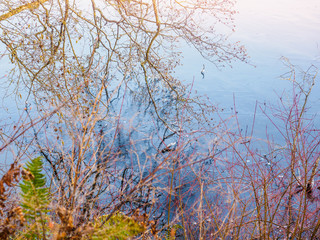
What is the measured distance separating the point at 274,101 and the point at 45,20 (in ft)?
32.8

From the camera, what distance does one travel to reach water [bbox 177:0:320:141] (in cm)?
1415

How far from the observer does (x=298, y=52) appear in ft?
65.7

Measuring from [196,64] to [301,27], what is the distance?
618 inches

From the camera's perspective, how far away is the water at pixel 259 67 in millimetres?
14148

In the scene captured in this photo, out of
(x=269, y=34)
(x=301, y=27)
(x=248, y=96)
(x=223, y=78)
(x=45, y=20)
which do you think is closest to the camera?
(x=45, y=20)

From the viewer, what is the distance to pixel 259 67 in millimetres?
17859

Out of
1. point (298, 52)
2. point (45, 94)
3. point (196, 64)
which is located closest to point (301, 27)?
point (298, 52)

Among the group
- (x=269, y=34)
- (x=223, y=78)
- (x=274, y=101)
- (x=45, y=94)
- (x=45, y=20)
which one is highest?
(x=269, y=34)

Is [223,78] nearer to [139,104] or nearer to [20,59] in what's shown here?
[139,104]

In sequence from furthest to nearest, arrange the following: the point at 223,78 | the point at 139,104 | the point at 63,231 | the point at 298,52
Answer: the point at 298,52 < the point at 223,78 < the point at 139,104 < the point at 63,231

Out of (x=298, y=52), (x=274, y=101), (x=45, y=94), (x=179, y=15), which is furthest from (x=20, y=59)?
(x=298, y=52)

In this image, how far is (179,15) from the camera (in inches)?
Answer: 278

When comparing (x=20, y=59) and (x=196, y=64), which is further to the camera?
(x=196, y=64)

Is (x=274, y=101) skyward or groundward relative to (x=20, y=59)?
skyward
